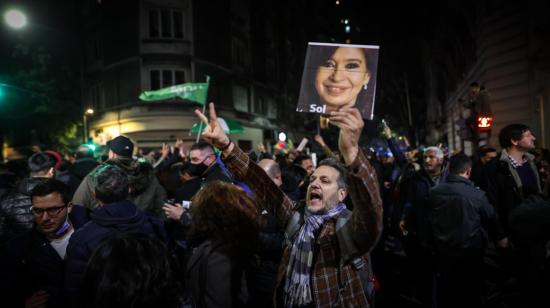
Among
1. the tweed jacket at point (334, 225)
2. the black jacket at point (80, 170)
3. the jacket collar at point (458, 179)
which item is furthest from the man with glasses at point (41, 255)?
the jacket collar at point (458, 179)

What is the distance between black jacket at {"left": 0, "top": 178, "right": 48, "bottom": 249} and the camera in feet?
11.2

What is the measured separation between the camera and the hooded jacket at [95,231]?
2.43m

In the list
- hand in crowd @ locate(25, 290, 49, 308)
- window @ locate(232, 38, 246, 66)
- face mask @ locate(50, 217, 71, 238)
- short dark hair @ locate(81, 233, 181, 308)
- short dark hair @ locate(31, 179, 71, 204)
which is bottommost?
hand in crowd @ locate(25, 290, 49, 308)

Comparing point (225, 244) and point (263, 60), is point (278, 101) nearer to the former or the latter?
point (263, 60)

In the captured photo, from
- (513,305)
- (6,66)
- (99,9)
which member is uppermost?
(99,9)

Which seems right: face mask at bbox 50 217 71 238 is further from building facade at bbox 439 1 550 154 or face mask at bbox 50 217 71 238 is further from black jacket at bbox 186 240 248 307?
building facade at bbox 439 1 550 154

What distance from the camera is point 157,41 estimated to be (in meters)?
21.9

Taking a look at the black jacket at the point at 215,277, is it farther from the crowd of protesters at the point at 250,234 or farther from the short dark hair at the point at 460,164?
the short dark hair at the point at 460,164

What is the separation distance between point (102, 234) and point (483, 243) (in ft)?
13.6

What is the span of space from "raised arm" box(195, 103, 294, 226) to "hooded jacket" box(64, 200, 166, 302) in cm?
76

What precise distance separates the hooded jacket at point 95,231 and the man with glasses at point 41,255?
0.28 m

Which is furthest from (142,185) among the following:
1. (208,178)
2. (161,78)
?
(161,78)

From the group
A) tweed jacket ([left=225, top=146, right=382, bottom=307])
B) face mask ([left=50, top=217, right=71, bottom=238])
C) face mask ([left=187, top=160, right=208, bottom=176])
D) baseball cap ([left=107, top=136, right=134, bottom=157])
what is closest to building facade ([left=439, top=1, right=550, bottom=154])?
face mask ([left=187, top=160, right=208, bottom=176])

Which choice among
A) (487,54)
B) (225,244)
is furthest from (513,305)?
(487,54)
